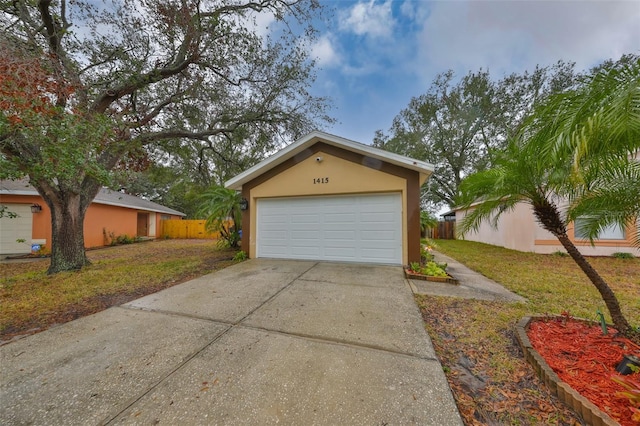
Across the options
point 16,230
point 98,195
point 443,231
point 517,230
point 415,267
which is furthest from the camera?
point 443,231

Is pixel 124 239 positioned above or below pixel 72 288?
above

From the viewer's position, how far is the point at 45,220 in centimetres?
988

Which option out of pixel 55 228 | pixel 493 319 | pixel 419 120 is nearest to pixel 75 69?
pixel 55 228

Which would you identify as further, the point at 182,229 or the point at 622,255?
the point at 182,229

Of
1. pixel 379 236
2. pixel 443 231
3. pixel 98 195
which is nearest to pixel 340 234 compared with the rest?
pixel 379 236

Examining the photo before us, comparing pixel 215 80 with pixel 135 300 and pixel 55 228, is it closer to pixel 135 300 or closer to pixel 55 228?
pixel 55 228

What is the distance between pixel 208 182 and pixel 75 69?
751 cm

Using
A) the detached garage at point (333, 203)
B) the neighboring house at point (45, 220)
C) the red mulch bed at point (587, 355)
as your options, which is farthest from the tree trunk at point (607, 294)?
the neighboring house at point (45, 220)

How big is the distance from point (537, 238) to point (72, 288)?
1454 cm

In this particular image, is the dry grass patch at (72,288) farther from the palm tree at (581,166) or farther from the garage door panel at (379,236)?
the palm tree at (581,166)

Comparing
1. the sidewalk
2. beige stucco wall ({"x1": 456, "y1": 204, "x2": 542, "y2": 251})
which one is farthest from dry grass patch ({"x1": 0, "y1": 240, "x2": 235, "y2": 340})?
beige stucco wall ({"x1": 456, "y1": 204, "x2": 542, "y2": 251})

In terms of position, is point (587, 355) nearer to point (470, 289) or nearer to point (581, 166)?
point (581, 166)

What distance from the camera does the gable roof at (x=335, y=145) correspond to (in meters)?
5.93

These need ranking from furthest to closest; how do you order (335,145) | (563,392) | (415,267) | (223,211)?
1. (223,211)
2. (335,145)
3. (415,267)
4. (563,392)
